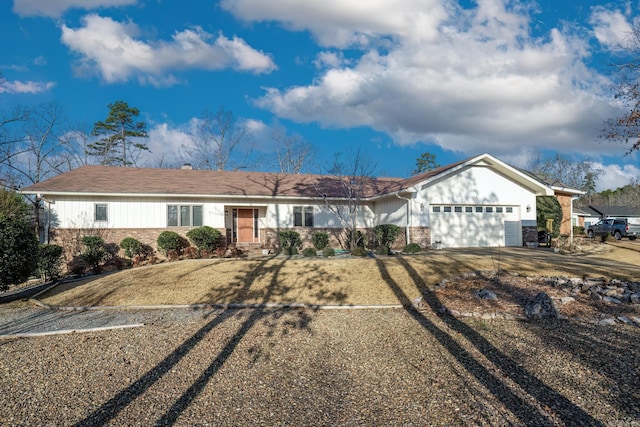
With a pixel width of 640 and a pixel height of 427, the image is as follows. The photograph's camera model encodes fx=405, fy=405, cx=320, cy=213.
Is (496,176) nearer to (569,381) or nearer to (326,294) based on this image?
(326,294)

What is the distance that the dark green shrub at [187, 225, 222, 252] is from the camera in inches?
680

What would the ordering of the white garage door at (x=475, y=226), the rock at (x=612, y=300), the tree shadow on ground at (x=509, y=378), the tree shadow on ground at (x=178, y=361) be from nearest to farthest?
the tree shadow on ground at (x=509, y=378) < the tree shadow on ground at (x=178, y=361) < the rock at (x=612, y=300) < the white garage door at (x=475, y=226)

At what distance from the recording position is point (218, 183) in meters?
20.4

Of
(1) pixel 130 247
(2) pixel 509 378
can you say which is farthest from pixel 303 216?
(2) pixel 509 378

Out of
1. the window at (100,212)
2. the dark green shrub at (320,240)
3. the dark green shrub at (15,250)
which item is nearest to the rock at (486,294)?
the dark green shrub at (320,240)

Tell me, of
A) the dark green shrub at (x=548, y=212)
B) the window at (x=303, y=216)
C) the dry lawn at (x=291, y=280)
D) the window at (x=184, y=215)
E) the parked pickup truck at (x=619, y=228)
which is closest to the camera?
the dry lawn at (x=291, y=280)

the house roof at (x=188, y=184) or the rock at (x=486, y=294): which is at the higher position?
the house roof at (x=188, y=184)

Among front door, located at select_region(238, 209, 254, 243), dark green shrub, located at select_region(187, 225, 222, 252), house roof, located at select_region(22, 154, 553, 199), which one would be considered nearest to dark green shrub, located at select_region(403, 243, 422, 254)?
house roof, located at select_region(22, 154, 553, 199)

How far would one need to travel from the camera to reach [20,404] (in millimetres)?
4305

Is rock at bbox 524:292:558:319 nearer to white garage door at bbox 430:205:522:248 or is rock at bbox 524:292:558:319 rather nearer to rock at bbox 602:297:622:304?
rock at bbox 602:297:622:304

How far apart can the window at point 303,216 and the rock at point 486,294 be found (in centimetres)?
1180

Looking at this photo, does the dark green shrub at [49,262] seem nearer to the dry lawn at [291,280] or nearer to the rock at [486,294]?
the dry lawn at [291,280]

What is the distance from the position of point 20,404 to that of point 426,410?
4263mm

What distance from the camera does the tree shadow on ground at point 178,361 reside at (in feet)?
13.3
